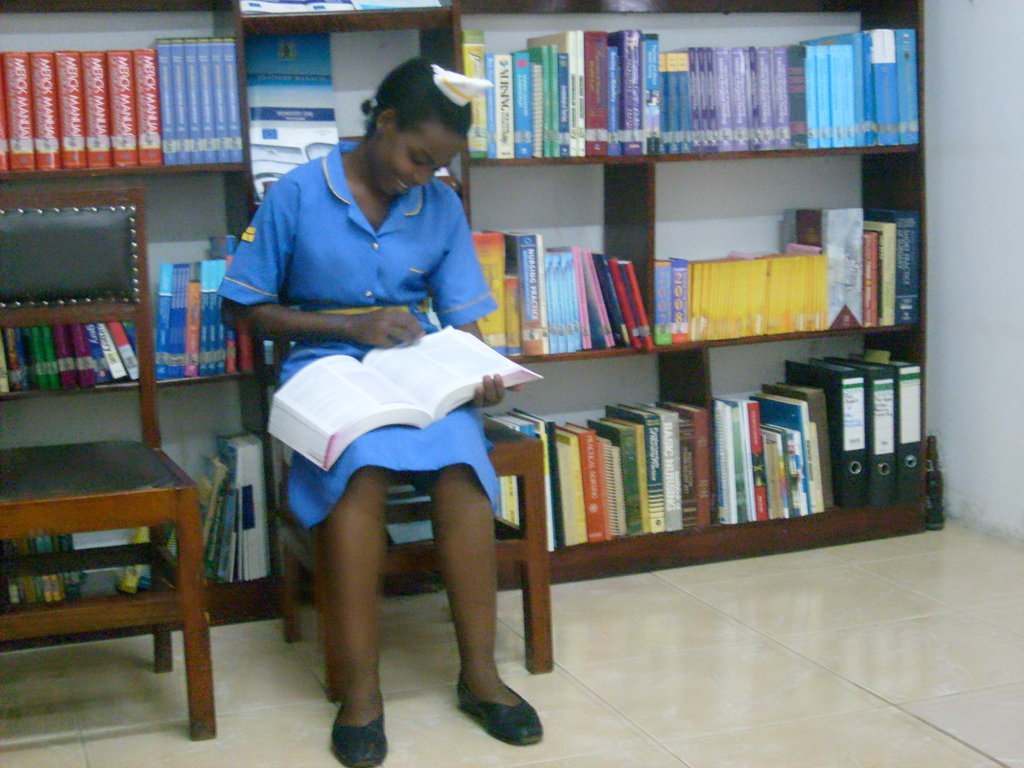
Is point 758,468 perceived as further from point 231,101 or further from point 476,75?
point 231,101

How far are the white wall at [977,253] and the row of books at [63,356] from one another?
2.10 metres

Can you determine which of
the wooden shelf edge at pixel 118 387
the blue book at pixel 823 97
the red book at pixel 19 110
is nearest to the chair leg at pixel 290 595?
the wooden shelf edge at pixel 118 387

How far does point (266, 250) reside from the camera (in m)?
2.42

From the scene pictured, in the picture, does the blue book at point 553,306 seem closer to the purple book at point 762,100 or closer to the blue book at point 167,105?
the purple book at point 762,100

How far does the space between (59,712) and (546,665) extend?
907 mm

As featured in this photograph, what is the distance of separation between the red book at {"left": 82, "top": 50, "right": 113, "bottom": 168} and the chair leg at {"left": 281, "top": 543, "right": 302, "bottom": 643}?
35.0 inches

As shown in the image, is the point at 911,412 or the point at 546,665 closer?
the point at 546,665

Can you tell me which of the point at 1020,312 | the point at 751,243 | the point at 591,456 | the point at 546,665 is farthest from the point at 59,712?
the point at 1020,312

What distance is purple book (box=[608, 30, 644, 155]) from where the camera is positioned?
295 centimetres

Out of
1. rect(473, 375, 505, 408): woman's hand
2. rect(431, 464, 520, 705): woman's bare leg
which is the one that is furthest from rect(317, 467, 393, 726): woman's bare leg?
rect(473, 375, 505, 408): woman's hand

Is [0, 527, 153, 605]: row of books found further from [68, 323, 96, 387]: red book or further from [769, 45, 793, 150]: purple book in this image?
[769, 45, 793, 150]: purple book

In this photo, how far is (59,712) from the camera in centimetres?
237

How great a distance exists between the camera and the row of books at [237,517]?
280cm

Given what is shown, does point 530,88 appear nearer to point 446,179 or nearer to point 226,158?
point 446,179
